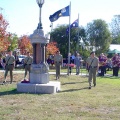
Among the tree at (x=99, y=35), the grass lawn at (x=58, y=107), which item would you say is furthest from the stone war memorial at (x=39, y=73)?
the tree at (x=99, y=35)

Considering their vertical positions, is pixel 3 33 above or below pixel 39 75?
above

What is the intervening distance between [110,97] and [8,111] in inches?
187

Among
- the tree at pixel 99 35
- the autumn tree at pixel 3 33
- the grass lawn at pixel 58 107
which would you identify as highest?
the tree at pixel 99 35

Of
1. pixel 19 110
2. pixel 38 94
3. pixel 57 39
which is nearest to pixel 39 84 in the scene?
pixel 38 94

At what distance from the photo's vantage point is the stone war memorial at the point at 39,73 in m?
12.8

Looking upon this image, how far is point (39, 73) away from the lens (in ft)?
44.7

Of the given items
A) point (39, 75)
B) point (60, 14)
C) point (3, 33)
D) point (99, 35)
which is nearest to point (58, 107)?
point (39, 75)

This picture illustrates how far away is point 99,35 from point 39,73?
45961 mm

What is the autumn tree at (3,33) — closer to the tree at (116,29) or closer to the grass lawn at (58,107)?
the grass lawn at (58,107)

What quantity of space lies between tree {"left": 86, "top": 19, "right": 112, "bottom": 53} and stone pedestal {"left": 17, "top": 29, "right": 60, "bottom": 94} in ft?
140

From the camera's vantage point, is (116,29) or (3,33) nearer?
(3,33)

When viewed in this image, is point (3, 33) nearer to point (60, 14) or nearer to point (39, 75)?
point (60, 14)

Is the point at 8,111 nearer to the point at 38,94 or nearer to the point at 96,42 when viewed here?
the point at 38,94

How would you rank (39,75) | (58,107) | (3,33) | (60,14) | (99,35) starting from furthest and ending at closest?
1. (99,35)
2. (3,33)
3. (60,14)
4. (39,75)
5. (58,107)
